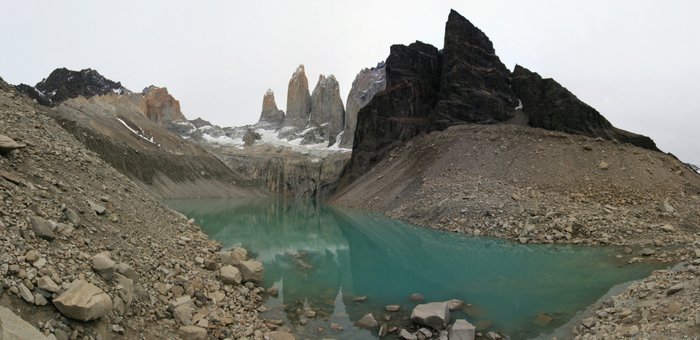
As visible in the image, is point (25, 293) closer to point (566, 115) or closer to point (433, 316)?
point (433, 316)

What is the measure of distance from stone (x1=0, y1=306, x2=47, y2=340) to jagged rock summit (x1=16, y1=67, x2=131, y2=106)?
5558 inches

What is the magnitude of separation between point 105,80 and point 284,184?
83091mm

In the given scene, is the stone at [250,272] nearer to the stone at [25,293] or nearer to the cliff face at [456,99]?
the stone at [25,293]

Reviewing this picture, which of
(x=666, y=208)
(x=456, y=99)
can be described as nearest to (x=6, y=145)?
(x=666, y=208)

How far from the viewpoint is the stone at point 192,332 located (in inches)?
335

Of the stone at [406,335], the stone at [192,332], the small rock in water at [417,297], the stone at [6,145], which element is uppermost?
the stone at [6,145]

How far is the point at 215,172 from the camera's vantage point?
97812 millimetres

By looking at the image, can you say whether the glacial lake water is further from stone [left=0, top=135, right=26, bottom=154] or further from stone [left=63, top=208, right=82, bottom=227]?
stone [left=0, top=135, right=26, bottom=154]

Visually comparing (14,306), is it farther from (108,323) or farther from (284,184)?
(284,184)

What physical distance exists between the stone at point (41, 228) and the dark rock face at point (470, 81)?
60.6m

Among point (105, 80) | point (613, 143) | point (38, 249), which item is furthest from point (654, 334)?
point (105, 80)

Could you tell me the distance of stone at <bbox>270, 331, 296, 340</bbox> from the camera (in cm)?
1008

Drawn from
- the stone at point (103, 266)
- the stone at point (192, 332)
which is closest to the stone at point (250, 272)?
the stone at point (192, 332)

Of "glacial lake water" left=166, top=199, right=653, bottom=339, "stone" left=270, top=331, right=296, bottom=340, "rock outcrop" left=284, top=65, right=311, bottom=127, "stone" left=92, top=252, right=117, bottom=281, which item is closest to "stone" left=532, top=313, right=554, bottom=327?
"glacial lake water" left=166, top=199, right=653, bottom=339
